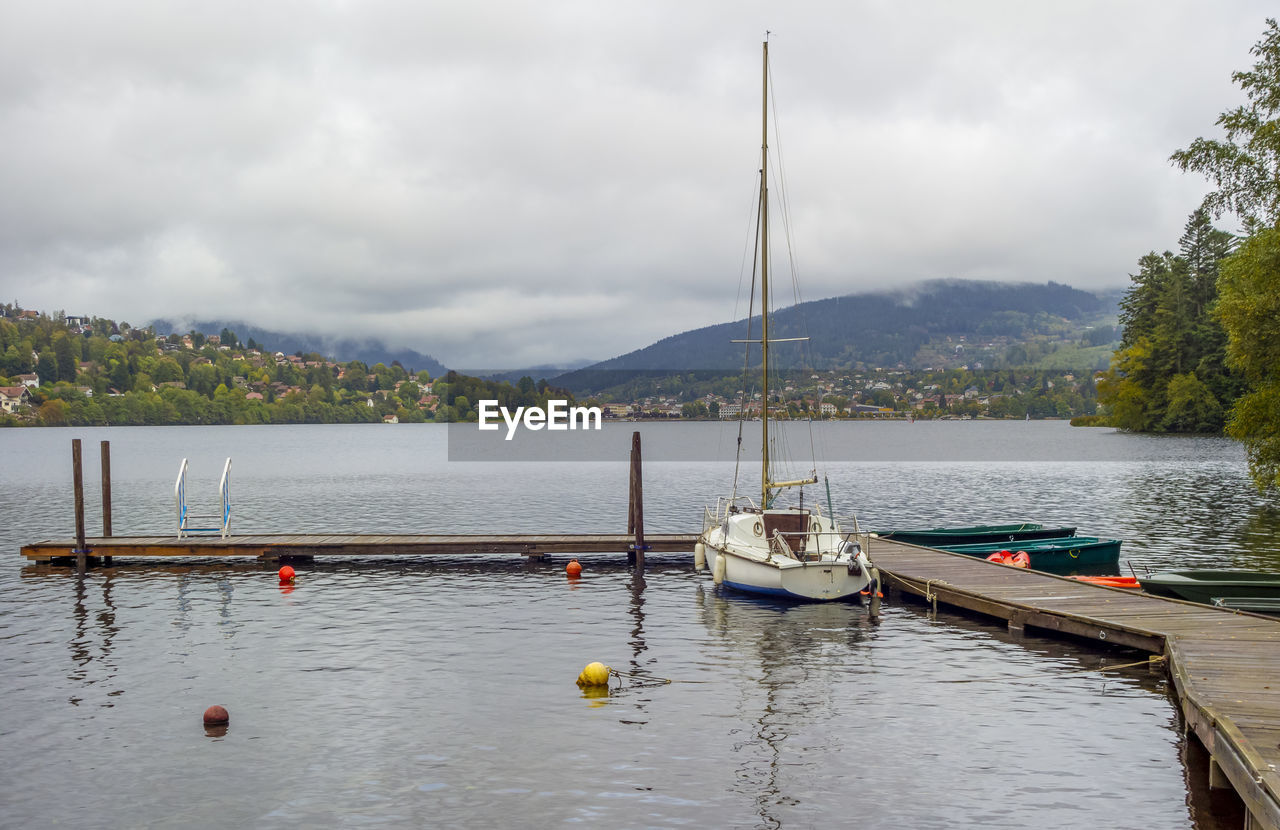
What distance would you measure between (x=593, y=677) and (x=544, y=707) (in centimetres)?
165

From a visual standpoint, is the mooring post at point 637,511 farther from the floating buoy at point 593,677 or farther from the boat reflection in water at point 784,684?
the floating buoy at point 593,677

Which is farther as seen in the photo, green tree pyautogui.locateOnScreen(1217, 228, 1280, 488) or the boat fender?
green tree pyautogui.locateOnScreen(1217, 228, 1280, 488)

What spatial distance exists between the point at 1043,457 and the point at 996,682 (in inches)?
4434

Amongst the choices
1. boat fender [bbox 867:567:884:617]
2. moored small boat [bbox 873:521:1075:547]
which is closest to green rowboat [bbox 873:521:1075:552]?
moored small boat [bbox 873:521:1075:547]

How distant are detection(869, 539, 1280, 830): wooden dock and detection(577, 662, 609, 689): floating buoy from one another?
1062 cm

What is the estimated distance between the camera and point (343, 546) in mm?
38188

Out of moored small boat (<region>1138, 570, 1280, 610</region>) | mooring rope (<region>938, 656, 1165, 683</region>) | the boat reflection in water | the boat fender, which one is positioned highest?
moored small boat (<region>1138, 570, 1280, 610</region>)

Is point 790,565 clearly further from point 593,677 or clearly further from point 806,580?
point 593,677

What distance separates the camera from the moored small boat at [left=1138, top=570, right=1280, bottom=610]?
2602 cm

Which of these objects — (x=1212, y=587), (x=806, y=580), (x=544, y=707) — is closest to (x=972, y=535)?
(x=806, y=580)

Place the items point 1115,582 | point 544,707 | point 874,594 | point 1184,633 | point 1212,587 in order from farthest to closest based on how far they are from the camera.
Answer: point 1115,582
point 874,594
point 1212,587
point 1184,633
point 544,707

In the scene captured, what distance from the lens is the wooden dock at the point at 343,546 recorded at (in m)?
38.2

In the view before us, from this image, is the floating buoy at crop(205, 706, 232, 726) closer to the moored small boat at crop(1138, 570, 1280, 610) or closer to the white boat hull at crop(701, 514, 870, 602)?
the white boat hull at crop(701, 514, 870, 602)

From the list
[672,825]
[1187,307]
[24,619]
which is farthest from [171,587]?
[1187,307]
